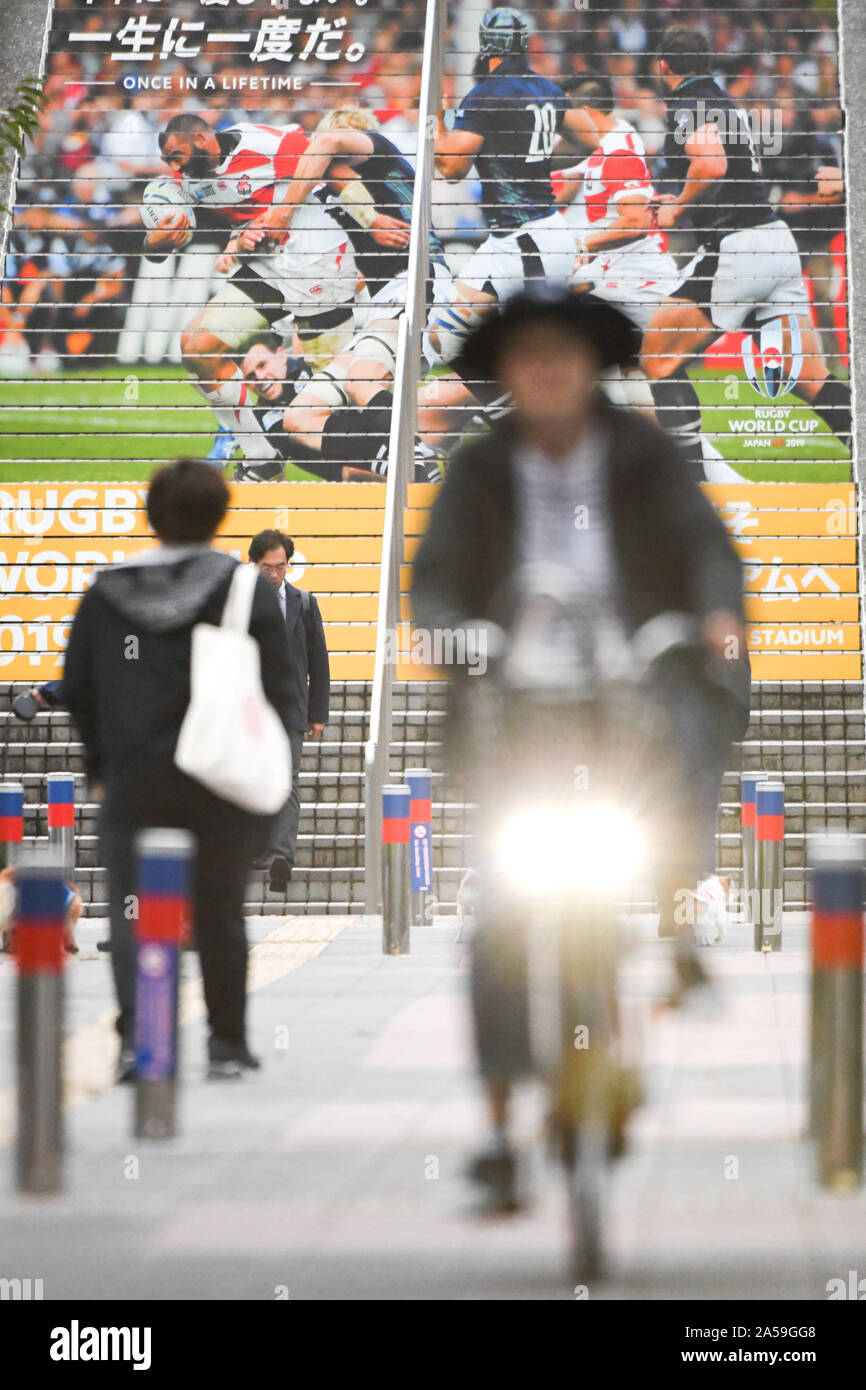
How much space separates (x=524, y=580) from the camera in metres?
4.45

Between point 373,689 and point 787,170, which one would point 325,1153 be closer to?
point 373,689

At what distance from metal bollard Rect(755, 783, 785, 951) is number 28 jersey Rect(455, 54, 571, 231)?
8326mm

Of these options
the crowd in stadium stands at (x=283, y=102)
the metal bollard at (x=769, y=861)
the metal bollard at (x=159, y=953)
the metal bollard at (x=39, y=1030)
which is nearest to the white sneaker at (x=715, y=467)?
the crowd in stadium stands at (x=283, y=102)

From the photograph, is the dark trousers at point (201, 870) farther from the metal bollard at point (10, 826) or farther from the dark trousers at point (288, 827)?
the dark trousers at point (288, 827)

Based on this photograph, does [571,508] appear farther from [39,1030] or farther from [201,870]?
[201,870]

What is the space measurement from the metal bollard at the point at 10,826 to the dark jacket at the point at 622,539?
556 centimetres

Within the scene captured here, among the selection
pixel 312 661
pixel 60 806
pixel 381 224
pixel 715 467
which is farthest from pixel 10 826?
pixel 381 224

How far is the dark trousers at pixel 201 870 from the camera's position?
20.1ft

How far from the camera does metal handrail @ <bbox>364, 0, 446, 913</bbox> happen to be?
12.2 meters

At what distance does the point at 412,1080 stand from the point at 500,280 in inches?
441

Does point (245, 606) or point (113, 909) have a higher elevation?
point (245, 606)

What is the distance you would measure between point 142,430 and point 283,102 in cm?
389

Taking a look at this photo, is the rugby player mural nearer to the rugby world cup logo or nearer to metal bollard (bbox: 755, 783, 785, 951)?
the rugby world cup logo
